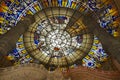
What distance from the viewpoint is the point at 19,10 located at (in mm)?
18594

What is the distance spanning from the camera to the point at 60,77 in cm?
1266

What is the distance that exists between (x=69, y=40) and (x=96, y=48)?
1.88m

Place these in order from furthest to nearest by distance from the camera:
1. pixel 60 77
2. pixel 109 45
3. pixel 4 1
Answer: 1. pixel 4 1
2. pixel 109 45
3. pixel 60 77

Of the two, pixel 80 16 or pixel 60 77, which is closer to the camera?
pixel 60 77

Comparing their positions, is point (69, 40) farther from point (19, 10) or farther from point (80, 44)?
point (19, 10)

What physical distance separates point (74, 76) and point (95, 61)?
6040 millimetres

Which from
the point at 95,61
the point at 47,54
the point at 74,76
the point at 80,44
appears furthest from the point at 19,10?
the point at 74,76

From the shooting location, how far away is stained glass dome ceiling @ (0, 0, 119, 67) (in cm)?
1886

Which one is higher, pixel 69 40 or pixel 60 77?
pixel 69 40

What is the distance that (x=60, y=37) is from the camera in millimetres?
19312

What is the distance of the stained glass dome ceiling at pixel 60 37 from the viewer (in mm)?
18859

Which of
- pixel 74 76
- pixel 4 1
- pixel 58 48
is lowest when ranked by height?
pixel 74 76

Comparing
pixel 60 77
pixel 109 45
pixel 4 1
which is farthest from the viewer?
pixel 4 1

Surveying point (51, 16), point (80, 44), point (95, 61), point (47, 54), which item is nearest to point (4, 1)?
point (51, 16)
